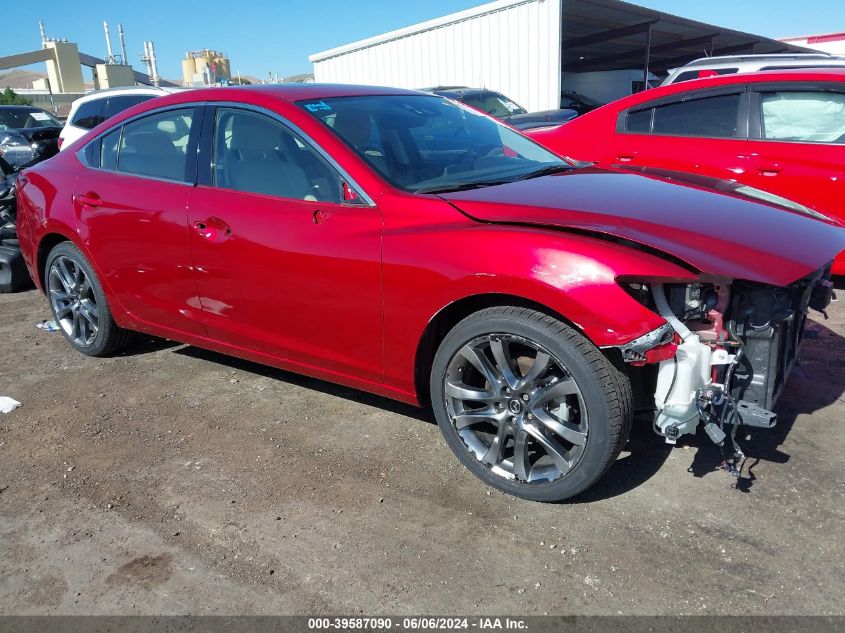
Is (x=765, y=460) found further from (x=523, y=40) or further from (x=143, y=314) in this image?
(x=523, y=40)

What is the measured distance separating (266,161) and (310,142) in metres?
0.31

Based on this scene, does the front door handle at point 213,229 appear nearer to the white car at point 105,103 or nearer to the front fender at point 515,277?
the front fender at point 515,277

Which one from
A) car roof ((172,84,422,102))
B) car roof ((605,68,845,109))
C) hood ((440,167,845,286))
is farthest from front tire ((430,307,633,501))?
car roof ((605,68,845,109))

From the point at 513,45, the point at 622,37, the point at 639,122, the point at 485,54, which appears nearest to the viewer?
the point at 639,122

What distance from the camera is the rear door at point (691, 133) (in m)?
5.41

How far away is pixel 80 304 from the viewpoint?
4566 millimetres

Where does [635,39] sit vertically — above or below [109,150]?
above

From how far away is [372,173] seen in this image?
3111 millimetres

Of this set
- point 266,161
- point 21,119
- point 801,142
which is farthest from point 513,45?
point 266,161

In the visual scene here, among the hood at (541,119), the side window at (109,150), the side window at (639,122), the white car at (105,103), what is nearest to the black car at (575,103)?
the hood at (541,119)

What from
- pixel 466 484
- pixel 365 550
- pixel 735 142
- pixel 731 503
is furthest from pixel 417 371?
pixel 735 142

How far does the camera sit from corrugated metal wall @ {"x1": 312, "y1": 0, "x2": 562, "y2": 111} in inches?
635

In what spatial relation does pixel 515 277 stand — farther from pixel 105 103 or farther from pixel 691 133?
pixel 105 103

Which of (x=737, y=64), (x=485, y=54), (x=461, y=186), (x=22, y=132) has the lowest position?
(x=461, y=186)
